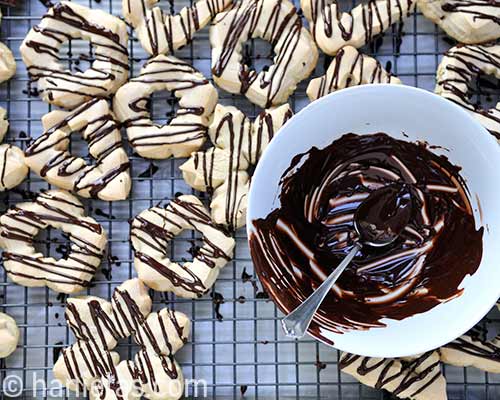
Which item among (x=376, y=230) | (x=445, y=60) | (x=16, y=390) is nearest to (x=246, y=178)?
(x=376, y=230)

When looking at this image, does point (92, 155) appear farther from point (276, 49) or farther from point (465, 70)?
point (465, 70)

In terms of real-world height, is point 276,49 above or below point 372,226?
above

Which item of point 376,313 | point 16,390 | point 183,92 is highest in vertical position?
point 183,92

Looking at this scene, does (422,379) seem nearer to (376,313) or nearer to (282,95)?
(376,313)

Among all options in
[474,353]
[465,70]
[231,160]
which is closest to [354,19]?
[465,70]

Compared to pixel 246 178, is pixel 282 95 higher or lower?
higher

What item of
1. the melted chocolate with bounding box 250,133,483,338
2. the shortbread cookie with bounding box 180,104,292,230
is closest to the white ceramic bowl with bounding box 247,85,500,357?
the melted chocolate with bounding box 250,133,483,338

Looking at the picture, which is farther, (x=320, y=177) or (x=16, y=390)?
(x=16, y=390)
